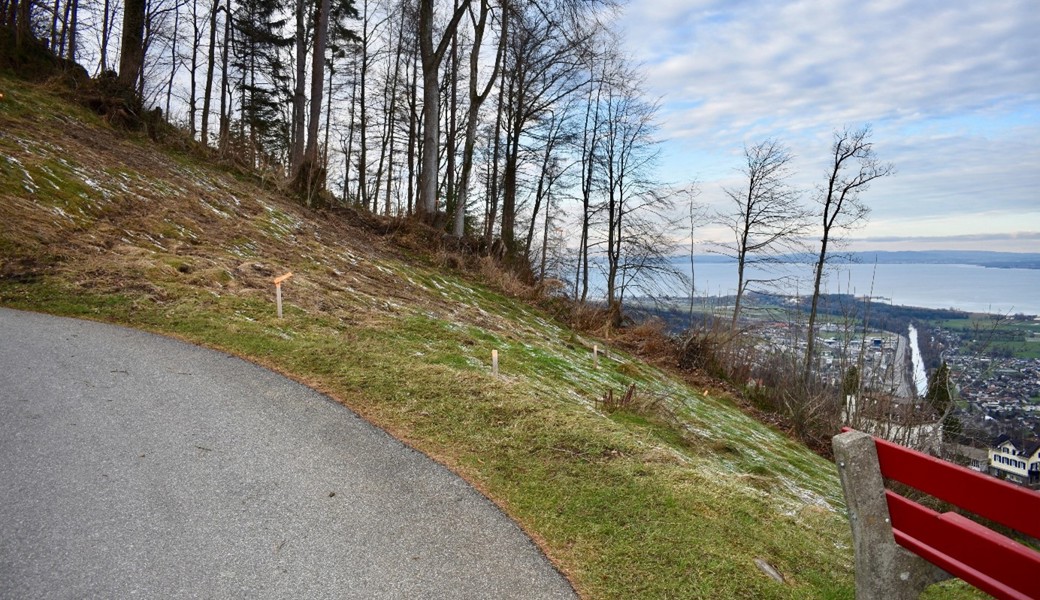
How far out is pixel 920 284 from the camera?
3177 centimetres

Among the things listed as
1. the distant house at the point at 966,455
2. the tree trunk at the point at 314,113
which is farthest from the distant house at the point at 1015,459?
the tree trunk at the point at 314,113

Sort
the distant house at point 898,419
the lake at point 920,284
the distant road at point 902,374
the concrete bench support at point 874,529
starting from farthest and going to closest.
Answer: the lake at point 920,284, the distant road at point 902,374, the distant house at point 898,419, the concrete bench support at point 874,529

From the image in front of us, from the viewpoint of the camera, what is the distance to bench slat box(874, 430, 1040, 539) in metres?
1.88

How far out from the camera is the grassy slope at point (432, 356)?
383cm

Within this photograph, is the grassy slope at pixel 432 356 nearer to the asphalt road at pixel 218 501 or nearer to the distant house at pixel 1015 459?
Answer: the asphalt road at pixel 218 501

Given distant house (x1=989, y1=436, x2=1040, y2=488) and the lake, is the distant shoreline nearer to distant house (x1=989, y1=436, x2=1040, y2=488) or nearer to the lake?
the lake

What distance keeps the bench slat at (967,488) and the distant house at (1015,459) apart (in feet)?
45.2

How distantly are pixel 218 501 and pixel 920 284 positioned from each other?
37.2 meters

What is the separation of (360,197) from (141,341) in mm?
21430

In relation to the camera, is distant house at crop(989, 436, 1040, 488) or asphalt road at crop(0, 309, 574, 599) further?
distant house at crop(989, 436, 1040, 488)

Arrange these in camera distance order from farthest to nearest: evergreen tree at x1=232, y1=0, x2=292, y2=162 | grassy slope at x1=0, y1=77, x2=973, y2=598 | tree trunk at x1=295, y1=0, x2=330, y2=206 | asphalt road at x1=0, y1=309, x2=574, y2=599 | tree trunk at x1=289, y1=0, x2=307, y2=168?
evergreen tree at x1=232, y1=0, x2=292, y2=162
tree trunk at x1=289, y1=0, x2=307, y2=168
tree trunk at x1=295, y1=0, x2=330, y2=206
grassy slope at x1=0, y1=77, x2=973, y2=598
asphalt road at x1=0, y1=309, x2=574, y2=599

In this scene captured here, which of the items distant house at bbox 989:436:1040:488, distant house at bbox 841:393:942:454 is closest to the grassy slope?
distant house at bbox 841:393:942:454

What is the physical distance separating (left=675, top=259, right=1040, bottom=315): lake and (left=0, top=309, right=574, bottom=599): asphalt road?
13.5m

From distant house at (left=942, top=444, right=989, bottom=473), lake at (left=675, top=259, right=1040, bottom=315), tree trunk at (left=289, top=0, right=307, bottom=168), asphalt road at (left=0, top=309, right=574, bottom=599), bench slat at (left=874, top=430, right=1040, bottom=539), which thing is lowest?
distant house at (left=942, top=444, right=989, bottom=473)
